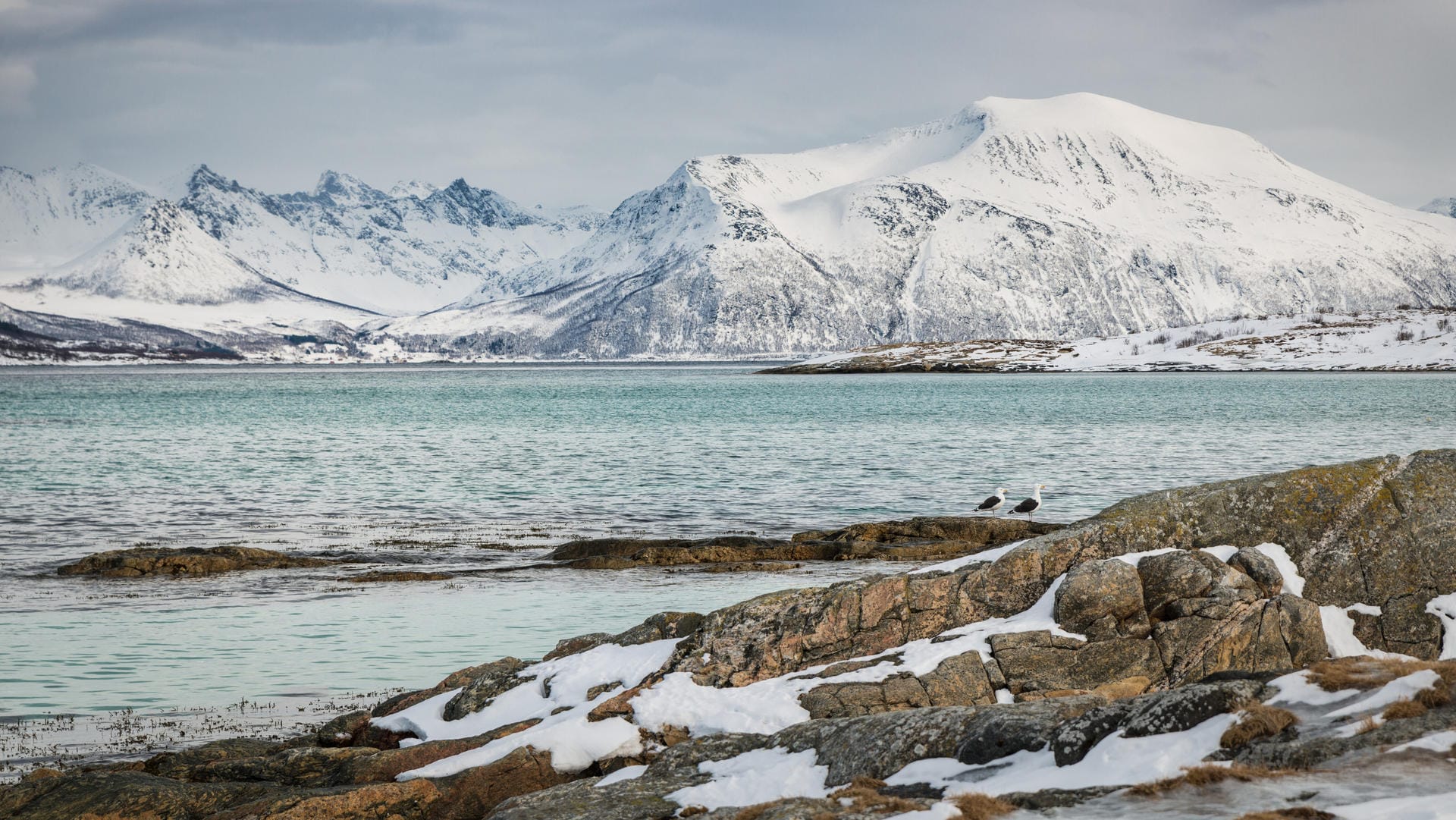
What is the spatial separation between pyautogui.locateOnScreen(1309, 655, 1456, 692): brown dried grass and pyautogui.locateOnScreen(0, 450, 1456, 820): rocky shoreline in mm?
27

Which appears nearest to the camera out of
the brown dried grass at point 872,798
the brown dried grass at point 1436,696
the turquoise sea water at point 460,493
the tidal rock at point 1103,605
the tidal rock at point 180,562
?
the brown dried grass at point 872,798

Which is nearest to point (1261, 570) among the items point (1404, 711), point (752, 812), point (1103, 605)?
point (1103, 605)

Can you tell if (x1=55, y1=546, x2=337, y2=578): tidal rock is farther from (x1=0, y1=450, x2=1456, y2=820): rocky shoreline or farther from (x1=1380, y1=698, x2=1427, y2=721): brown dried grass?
(x1=1380, y1=698, x2=1427, y2=721): brown dried grass

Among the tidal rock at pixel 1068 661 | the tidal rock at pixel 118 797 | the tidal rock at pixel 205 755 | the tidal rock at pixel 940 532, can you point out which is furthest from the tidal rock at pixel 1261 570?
the tidal rock at pixel 940 532

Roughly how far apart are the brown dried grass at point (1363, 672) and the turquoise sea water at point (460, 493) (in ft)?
51.8

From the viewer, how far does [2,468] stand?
208 feet

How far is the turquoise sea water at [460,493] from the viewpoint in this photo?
943 inches

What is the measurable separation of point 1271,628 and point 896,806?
7.88 m

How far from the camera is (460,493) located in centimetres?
5359

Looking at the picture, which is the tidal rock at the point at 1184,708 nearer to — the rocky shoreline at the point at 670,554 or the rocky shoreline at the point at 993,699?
the rocky shoreline at the point at 993,699

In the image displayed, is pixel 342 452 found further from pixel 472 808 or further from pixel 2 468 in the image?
pixel 472 808

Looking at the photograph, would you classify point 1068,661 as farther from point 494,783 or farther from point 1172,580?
point 494,783

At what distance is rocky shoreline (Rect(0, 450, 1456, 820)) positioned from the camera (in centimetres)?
985

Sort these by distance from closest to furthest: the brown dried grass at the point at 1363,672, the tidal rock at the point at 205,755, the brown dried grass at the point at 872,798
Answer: the brown dried grass at the point at 872,798 < the brown dried grass at the point at 1363,672 < the tidal rock at the point at 205,755
